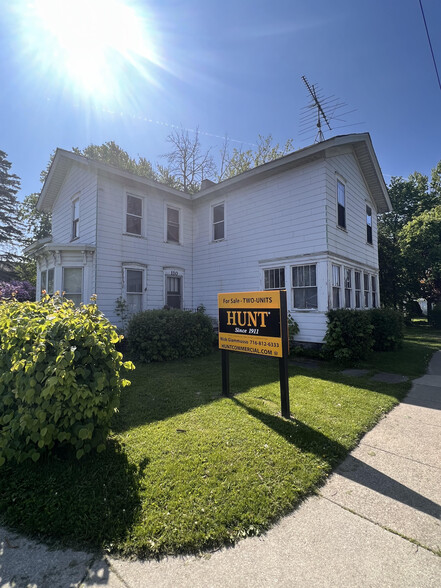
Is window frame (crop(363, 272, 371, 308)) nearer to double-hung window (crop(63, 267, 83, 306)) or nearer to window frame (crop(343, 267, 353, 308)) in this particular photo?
window frame (crop(343, 267, 353, 308))

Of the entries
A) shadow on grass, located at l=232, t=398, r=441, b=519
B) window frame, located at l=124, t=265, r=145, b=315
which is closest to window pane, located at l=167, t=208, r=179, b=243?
window frame, located at l=124, t=265, r=145, b=315

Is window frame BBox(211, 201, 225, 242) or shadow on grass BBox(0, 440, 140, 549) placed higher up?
window frame BBox(211, 201, 225, 242)

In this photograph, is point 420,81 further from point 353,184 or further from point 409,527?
point 409,527

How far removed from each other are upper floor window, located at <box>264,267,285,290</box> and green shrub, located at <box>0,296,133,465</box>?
7.40 meters

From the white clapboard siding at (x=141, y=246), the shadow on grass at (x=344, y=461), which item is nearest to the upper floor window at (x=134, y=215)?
the white clapboard siding at (x=141, y=246)

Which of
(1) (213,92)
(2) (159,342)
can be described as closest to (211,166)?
(1) (213,92)

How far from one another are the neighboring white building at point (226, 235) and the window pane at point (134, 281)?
0.13 feet

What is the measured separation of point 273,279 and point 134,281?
17.3 feet

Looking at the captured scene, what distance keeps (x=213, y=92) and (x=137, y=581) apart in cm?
1160

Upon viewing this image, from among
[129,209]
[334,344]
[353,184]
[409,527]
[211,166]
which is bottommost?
[409,527]

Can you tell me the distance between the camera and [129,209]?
35.4ft

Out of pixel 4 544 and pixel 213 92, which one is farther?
pixel 213 92

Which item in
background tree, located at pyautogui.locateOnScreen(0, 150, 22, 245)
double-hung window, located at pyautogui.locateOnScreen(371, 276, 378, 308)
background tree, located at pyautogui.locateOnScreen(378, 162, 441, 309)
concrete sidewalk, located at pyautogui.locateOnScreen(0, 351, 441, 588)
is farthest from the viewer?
background tree, located at pyautogui.locateOnScreen(0, 150, 22, 245)

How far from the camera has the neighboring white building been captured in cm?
891
